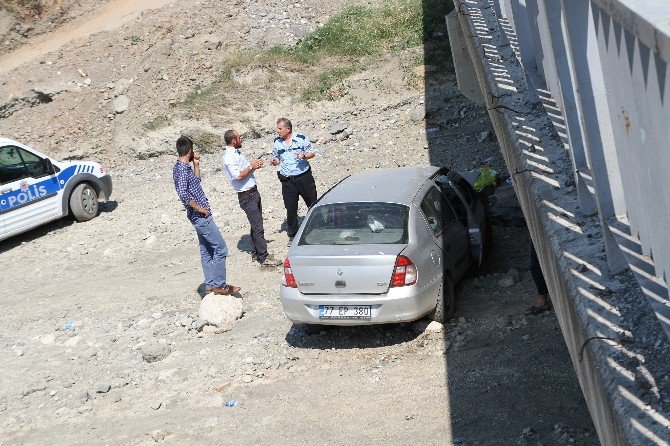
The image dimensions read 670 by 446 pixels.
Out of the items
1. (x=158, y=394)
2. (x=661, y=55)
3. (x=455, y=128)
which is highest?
(x=661, y=55)

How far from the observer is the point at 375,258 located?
30.7ft

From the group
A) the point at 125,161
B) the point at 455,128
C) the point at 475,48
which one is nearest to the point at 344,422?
the point at 475,48

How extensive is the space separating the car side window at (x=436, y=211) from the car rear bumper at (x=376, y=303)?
0.76 meters

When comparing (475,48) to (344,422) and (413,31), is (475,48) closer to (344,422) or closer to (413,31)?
(344,422)

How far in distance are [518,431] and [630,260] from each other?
422cm

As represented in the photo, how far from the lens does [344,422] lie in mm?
8305

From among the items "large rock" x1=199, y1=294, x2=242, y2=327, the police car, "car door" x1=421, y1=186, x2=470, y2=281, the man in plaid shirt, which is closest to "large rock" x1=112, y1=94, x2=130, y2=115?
the police car

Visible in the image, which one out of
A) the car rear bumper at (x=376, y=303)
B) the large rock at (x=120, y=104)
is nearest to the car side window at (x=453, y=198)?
the car rear bumper at (x=376, y=303)

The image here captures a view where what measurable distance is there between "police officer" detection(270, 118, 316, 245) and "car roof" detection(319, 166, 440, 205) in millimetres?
1708

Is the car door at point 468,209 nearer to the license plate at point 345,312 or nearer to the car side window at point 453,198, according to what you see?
the car side window at point 453,198

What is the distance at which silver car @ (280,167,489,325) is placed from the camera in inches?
369

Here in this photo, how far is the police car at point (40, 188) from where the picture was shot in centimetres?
1612

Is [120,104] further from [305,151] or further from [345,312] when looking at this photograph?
[345,312]

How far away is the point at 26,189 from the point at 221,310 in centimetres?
663
